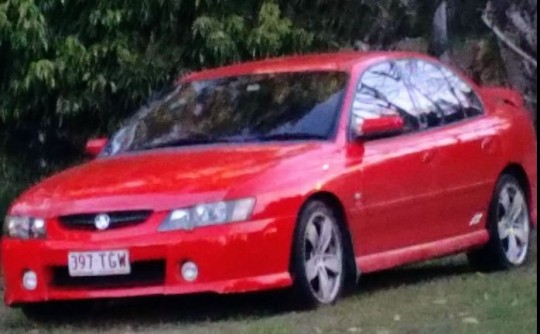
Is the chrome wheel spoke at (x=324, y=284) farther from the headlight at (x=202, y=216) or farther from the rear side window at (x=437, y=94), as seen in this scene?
the rear side window at (x=437, y=94)

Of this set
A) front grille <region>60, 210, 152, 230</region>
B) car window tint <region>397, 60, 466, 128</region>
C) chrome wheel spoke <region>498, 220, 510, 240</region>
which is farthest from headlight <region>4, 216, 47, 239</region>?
chrome wheel spoke <region>498, 220, 510, 240</region>

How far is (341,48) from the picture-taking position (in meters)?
13.5

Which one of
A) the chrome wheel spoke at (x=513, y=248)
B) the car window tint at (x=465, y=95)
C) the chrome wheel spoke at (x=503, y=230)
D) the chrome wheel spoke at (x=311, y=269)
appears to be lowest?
the chrome wheel spoke at (x=513, y=248)

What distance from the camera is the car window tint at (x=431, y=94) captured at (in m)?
10.9

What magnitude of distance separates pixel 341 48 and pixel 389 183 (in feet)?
11.4

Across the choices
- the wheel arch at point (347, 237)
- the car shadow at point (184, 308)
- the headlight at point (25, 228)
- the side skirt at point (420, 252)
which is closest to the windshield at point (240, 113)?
the wheel arch at point (347, 237)

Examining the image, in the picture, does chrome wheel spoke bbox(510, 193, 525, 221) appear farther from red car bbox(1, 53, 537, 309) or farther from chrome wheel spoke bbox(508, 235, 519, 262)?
chrome wheel spoke bbox(508, 235, 519, 262)

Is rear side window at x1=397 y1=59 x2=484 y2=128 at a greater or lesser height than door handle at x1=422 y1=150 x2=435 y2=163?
greater

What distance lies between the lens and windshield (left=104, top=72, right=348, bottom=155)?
10.2 meters

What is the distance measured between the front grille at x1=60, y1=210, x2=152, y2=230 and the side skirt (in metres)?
1.35

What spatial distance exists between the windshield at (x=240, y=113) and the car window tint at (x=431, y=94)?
0.63m

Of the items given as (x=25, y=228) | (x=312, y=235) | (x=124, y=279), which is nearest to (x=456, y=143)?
(x=312, y=235)

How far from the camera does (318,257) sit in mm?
9578

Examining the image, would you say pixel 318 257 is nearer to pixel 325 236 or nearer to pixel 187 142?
pixel 325 236
